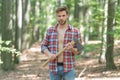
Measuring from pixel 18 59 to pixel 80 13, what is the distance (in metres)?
7.08

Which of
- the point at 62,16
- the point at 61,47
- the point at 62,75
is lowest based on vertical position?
the point at 62,75

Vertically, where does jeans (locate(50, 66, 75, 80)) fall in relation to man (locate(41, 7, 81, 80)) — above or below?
below

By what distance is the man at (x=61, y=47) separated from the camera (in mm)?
4902

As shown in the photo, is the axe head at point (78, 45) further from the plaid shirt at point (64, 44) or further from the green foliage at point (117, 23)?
the green foliage at point (117, 23)

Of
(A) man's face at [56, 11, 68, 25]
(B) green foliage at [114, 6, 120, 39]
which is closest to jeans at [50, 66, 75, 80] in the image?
(A) man's face at [56, 11, 68, 25]

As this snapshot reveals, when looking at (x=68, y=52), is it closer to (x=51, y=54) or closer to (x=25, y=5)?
(x=51, y=54)

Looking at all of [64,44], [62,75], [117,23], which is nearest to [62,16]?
[64,44]

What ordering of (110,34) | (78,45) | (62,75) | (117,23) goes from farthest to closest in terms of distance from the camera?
1. (110,34)
2. (117,23)
3. (62,75)
4. (78,45)

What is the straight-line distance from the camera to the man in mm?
4902

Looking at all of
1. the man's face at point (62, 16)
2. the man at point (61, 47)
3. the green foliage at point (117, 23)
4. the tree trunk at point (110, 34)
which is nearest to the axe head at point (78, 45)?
the man at point (61, 47)

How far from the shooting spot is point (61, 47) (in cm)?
494

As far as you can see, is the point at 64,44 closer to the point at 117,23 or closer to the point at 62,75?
the point at 62,75

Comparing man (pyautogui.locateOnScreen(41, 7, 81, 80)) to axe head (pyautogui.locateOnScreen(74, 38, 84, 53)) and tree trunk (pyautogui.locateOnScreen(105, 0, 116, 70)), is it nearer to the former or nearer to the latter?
axe head (pyautogui.locateOnScreen(74, 38, 84, 53))

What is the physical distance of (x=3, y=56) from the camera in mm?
15008
